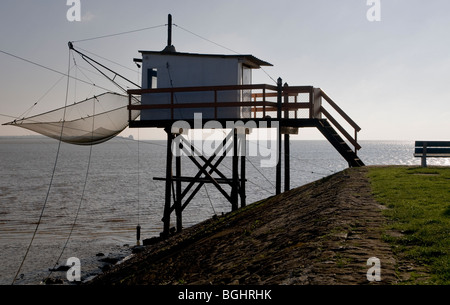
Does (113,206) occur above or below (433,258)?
below

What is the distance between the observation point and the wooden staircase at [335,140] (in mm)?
17266

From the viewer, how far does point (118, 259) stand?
2227 cm

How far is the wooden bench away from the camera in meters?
19.2

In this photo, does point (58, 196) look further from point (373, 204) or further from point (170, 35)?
point (373, 204)

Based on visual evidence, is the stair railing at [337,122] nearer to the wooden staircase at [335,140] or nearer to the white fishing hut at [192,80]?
the wooden staircase at [335,140]

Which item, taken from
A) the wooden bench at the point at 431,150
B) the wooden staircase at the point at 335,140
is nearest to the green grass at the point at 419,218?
the wooden staircase at the point at 335,140

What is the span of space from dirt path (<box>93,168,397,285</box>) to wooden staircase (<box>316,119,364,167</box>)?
133 inches

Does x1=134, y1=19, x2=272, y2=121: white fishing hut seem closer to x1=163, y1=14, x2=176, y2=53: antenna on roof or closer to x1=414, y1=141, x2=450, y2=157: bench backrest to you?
x1=163, y1=14, x2=176, y2=53: antenna on roof

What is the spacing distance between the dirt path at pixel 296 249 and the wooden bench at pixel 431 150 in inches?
264

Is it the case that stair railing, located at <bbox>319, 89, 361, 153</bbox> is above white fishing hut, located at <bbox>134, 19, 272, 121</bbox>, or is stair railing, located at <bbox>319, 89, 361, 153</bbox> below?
below

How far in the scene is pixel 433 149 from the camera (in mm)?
19469

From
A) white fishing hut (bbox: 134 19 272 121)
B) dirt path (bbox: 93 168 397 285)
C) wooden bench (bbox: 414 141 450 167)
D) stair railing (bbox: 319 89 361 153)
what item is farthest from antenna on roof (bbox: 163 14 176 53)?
wooden bench (bbox: 414 141 450 167)

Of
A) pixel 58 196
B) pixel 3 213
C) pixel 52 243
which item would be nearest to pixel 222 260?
pixel 52 243

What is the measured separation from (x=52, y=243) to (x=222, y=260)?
20.7 meters
